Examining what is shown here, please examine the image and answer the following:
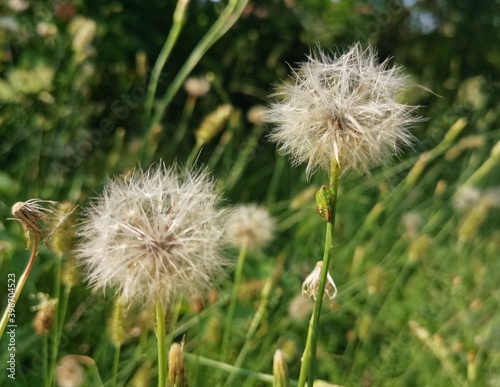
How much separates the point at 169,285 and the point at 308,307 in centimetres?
79

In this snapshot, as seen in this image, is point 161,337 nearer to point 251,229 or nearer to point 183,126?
point 251,229

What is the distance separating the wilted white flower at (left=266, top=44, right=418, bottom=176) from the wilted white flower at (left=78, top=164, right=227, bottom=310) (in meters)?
0.11

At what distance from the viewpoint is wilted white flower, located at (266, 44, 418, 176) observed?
61 centimetres

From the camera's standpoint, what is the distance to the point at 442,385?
4.67 feet

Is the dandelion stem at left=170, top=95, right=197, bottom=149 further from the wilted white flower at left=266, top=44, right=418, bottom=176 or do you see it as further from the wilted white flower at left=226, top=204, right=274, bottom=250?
the wilted white flower at left=266, top=44, right=418, bottom=176

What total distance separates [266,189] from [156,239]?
78.7 inches

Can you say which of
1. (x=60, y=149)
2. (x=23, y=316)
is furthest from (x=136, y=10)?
(x=23, y=316)

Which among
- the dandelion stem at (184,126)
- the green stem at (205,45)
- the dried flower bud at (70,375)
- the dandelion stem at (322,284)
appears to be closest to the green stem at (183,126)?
the dandelion stem at (184,126)

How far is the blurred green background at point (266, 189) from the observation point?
1.38 meters

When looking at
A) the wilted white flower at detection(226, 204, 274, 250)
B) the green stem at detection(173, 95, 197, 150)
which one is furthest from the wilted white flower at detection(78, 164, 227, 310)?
the green stem at detection(173, 95, 197, 150)

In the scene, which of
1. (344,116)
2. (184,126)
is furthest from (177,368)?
(184,126)

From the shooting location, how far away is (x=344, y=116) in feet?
2.04

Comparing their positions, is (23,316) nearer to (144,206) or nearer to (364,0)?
(144,206)

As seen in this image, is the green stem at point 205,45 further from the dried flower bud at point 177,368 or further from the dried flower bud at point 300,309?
the dried flower bud at point 177,368
